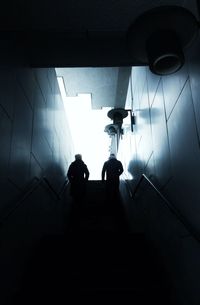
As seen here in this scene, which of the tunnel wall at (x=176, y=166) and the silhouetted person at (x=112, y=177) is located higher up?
the silhouetted person at (x=112, y=177)

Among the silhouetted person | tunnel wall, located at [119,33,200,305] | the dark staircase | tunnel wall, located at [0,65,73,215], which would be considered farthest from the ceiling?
the silhouetted person

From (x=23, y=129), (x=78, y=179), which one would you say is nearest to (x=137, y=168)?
(x=78, y=179)

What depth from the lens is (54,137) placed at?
590 centimetres

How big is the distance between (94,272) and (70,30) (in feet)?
8.50

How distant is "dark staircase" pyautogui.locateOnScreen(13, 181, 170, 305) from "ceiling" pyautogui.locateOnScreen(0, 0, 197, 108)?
7.21 feet

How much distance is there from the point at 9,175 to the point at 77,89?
4875 mm

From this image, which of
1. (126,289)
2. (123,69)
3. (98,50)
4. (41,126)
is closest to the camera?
(126,289)

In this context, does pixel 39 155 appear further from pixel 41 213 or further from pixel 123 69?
pixel 123 69

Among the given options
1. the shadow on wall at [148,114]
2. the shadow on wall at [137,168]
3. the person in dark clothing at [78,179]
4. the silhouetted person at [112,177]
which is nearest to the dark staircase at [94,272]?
the shadow on wall at [137,168]

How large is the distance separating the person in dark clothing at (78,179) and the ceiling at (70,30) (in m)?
2.55

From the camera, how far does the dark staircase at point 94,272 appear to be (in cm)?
281

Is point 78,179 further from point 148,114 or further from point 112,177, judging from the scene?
point 148,114

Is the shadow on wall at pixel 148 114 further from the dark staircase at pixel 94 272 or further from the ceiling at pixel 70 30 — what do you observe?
the dark staircase at pixel 94 272

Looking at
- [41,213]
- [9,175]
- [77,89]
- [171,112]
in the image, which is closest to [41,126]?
[41,213]
